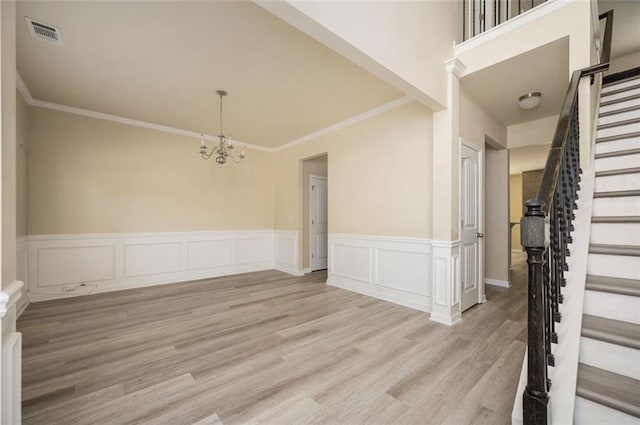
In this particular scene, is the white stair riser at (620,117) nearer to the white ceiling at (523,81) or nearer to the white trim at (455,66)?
the white ceiling at (523,81)

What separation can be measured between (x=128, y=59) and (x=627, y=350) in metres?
4.36

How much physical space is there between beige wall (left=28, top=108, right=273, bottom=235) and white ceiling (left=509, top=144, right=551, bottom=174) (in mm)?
5411

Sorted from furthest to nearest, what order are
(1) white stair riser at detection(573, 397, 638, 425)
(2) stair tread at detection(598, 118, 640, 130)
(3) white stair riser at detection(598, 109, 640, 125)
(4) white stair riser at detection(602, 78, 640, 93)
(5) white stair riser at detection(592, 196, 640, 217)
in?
(4) white stair riser at detection(602, 78, 640, 93) → (3) white stair riser at detection(598, 109, 640, 125) → (2) stair tread at detection(598, 118, 640, 130) → (5) white stair riser at detection(592, 196, 640, 217) → (1) white stair riser at detection(573, 397, 638, 425)

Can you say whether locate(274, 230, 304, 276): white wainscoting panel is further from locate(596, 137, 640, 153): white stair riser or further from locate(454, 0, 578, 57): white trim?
locate(596, 137, 640, 153): white stair riser

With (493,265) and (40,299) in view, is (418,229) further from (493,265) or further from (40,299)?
(40,299)

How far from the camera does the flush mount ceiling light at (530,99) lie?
10.8 feet

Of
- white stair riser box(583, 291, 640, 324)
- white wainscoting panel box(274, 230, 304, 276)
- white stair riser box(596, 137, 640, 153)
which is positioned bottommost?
white wainscoting panel box(274, 230, 304, 276)

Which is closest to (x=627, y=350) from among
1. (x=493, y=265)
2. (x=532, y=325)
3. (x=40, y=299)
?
(x=532, y=325)

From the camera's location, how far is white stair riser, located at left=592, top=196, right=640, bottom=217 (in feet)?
6.06

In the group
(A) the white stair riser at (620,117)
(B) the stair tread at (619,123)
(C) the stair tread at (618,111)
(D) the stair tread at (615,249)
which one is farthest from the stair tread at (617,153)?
(D) the stair tread at (615,249)

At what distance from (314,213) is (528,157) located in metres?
4.85

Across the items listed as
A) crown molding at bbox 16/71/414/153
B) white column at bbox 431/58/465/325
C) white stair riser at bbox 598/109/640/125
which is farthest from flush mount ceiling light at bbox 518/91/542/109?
crown molding at bbox 16/71/414/153

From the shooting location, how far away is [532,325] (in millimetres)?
1156

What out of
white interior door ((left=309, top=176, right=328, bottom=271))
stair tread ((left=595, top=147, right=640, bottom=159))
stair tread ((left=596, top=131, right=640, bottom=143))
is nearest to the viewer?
stair tread ((left=595, top=147, right=640, bottom=159))
